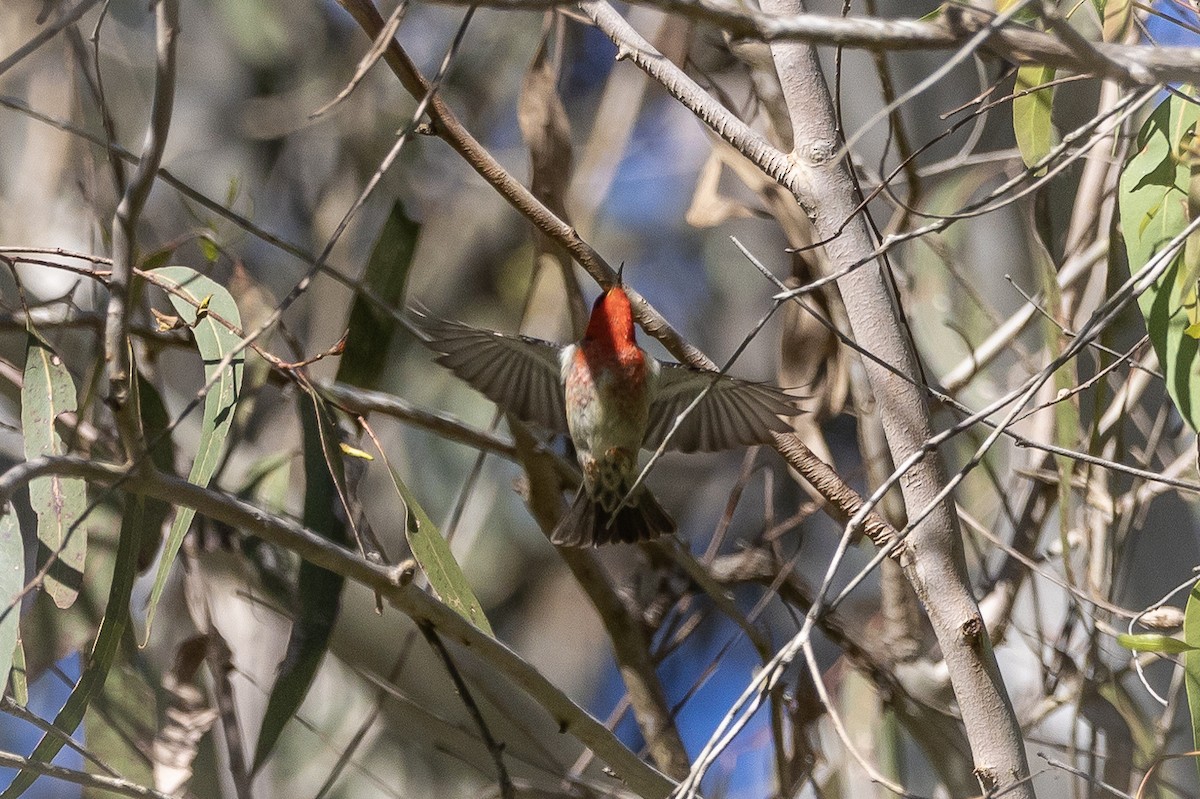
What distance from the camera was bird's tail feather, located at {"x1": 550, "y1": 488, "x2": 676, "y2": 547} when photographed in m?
2.10

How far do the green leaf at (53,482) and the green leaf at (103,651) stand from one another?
Result: 0.05m

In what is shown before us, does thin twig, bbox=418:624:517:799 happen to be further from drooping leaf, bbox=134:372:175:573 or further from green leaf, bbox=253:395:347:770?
drooping leaf, bbox=134:372:175:573

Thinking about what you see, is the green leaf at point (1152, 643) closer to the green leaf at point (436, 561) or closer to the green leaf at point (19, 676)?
the green leaf at point (436, 561)

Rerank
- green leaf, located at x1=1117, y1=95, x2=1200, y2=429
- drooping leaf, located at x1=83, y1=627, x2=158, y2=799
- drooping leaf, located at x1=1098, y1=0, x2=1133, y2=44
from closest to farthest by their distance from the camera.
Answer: green leaf, located at x1=1117, y1=95, x2=1200, y2=429, drooping leaf, located at x1=1098, y1=0, x2=1133, y2=44, drooping leaf, located at x1=83, y1=627, x2=158, y2=799

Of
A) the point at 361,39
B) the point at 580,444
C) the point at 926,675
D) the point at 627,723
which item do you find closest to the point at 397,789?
the point at 627,723

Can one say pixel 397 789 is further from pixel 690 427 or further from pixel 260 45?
pixel 260 45

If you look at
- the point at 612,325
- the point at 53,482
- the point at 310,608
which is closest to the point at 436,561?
the point at 310,608

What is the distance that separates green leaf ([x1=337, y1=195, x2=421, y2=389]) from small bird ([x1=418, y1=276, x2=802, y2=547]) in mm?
133

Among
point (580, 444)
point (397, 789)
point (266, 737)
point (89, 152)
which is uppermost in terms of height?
point (89, 152)

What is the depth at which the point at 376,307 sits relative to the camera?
208 cm

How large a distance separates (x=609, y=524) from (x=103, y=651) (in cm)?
88

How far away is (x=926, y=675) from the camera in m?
2.26

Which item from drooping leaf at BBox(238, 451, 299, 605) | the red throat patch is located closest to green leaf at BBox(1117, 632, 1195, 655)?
the red throat patch

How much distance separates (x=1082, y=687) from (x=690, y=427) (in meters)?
0.84
